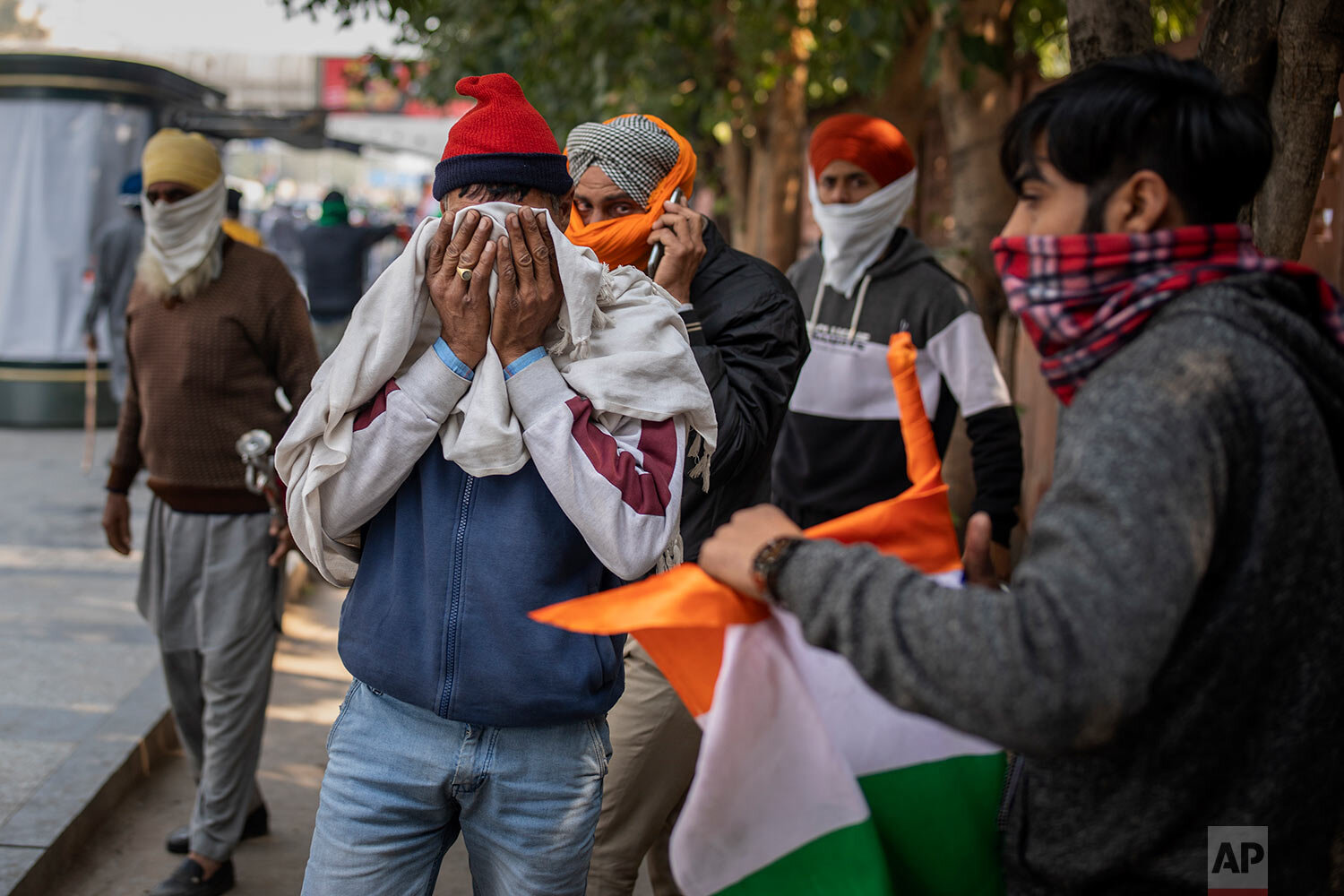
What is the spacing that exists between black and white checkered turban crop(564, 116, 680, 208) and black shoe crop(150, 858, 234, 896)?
89.9 inches

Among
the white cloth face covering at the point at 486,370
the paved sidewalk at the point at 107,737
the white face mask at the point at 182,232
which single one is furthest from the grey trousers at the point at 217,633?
the white cloth face covering at the point at 486,370

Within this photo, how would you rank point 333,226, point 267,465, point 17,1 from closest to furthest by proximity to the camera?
1. point 267,465
2. point 333,226
3. point 17,1

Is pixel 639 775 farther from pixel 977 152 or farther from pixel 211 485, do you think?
pixel 977 152

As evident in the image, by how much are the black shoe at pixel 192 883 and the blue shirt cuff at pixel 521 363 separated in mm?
2368

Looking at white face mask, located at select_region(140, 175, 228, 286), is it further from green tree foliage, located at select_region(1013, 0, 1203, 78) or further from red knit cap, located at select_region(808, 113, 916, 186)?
green tree foliage, located at select_region(1013, 0, 1203, 78)

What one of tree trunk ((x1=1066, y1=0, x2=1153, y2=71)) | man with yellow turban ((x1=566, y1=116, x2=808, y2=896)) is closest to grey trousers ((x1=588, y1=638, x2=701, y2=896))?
man with yellow turban ((x1=566, y1=116, x2=808, y2=896))

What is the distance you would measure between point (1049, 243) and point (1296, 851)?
2.53 ft

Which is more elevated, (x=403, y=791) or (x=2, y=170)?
(x=2, y=170)

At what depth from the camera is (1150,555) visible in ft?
4.14

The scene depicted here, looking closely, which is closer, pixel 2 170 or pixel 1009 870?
pixel 1009 870

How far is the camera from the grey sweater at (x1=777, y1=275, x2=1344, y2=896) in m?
1.27

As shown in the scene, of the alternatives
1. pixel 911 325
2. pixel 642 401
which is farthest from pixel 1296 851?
pixel 911 325

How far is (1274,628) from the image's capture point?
138cm

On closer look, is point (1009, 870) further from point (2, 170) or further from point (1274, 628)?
point (2, 170)
